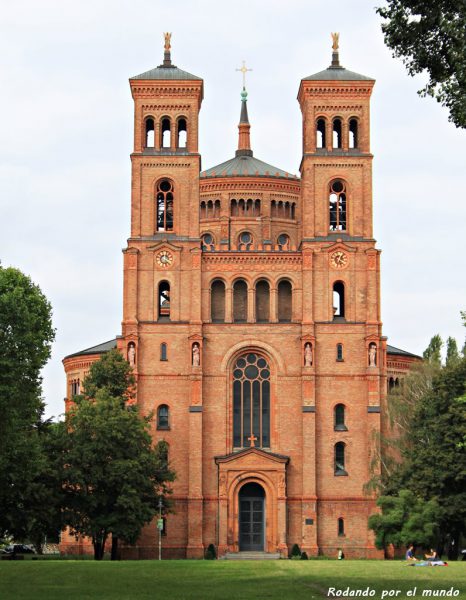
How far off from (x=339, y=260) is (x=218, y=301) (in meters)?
8.33

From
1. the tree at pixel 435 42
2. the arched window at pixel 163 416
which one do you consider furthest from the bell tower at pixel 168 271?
the tree at pixel 435 42

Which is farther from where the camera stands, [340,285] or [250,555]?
[340,285]

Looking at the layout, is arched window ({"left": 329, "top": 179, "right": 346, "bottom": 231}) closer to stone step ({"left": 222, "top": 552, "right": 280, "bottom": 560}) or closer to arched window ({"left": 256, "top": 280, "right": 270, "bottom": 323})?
arched window ({"left": 256, "top": 280, "right": 270, "bottom": 323})

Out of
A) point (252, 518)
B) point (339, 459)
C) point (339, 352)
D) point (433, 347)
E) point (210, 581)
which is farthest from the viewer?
point (433, 347)

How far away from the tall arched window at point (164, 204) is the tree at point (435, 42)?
49635mm

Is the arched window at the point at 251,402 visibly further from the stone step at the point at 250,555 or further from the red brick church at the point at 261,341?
the stone step at the point at 250,555

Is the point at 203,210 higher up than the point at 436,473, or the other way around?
the point at 203,210

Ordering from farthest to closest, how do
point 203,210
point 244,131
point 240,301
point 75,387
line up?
point 244,131
point 203,210
point 75,387
point 240,301

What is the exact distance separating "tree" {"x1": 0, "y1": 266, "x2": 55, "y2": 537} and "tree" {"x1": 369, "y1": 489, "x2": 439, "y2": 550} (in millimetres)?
19427

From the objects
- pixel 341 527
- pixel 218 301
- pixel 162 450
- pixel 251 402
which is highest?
pixel 218 301

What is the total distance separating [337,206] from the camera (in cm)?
7881

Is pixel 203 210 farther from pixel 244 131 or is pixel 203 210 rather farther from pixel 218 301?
pixel 218 301

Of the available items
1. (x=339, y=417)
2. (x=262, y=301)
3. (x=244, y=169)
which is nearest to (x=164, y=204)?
(x=262, y=301)

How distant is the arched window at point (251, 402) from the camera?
75625 mm
